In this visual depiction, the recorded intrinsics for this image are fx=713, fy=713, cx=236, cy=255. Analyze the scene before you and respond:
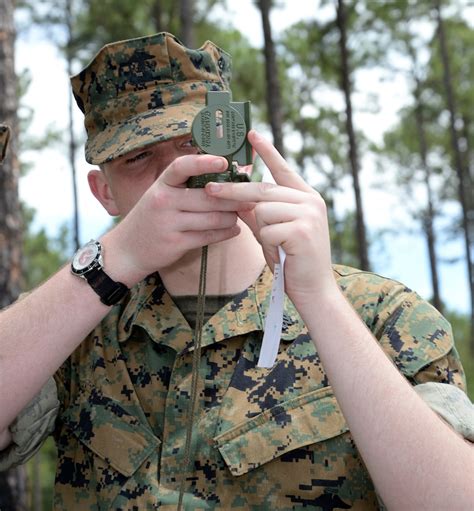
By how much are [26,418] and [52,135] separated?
16.2 m

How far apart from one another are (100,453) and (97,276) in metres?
0.57

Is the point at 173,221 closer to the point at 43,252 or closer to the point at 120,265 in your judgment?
the point at 120,265

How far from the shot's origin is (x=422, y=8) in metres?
15.8

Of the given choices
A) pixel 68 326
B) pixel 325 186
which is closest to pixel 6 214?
pixel 68 326

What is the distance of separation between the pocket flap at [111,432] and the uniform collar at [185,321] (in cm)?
21

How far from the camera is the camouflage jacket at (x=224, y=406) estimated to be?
1.82 meters

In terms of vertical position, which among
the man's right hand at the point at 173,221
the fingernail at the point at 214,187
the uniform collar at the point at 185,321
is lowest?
the uniform collar at the point at 185,321

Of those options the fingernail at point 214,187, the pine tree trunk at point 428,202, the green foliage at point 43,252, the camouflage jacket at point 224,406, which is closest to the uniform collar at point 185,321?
the camouflage jacket at point 224,406

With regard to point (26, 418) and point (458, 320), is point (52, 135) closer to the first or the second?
point (458, 320)

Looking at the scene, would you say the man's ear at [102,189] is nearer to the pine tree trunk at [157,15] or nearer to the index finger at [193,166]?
the index finger at [193,166]

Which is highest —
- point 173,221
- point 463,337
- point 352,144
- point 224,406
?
point 173,221

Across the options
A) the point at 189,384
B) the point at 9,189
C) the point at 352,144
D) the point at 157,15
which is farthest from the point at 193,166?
the point at 157,15

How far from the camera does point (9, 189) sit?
3738mm

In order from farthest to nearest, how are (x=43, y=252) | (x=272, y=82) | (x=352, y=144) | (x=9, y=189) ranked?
(x=43, y=252) < (x=352, y=144) < (x=272, y=82) < (x=9, y=189)
